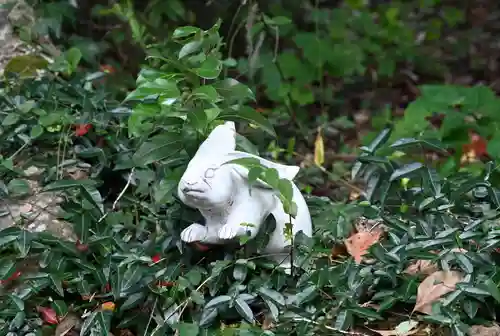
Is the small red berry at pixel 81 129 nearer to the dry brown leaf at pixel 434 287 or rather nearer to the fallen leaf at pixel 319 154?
the fallen leaf at pixel 319 154

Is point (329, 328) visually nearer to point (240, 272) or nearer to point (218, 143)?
point (240, 272)

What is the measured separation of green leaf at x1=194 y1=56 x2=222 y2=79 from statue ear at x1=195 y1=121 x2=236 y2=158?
0.43ft

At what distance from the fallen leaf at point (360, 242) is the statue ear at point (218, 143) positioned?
0.49m

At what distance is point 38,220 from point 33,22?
3.62 ft

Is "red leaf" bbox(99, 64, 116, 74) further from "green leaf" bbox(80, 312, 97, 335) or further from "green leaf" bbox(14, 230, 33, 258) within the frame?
"green leaf" bbox(80, 312, 97, 335)

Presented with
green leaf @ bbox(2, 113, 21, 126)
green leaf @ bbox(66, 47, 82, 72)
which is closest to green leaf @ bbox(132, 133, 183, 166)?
green leaf @ bbox(2, 113, 21, 126)

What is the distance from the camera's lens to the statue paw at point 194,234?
6.35ft

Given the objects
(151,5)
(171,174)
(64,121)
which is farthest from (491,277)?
(151,5)

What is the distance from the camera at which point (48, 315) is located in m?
2.00

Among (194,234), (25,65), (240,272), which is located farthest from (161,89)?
(25,65)

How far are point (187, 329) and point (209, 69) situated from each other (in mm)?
637

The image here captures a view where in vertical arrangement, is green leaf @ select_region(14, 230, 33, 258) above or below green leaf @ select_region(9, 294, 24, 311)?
above

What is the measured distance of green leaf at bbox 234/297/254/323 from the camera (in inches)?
72.2

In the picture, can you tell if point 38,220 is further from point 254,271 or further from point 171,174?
point 254,271
